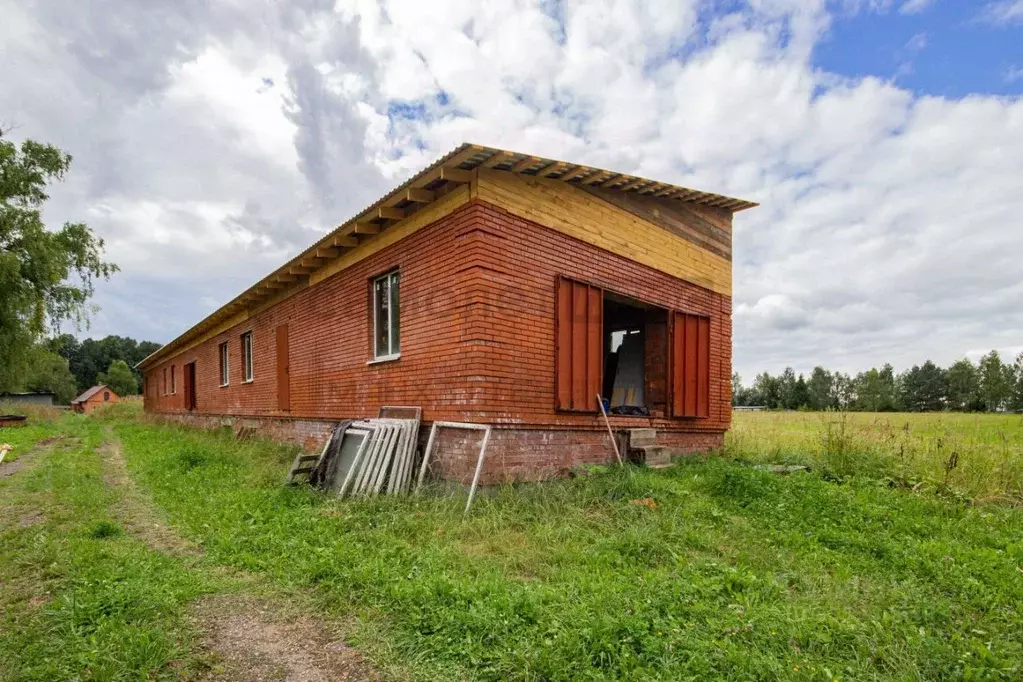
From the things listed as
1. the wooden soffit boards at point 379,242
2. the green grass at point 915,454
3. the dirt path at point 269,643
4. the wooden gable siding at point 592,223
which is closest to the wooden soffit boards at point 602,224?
the wooden gable siding at point 592,223

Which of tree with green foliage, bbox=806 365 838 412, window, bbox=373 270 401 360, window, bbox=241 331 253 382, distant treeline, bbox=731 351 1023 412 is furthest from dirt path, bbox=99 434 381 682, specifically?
tree with green foliage, bbox=806 365 838 412

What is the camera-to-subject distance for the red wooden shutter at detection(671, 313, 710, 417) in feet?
34.5

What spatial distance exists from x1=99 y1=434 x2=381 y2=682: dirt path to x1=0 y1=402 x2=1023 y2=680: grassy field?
0.43 feet

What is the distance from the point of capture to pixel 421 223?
883 centimetres

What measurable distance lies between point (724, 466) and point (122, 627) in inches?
318

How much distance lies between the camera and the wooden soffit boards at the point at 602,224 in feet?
26.2

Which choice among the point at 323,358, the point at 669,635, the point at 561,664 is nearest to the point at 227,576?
the point at 561,664

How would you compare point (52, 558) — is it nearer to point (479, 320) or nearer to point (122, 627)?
point (122, 627)

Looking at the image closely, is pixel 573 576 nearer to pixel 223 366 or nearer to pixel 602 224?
pixel 602 224

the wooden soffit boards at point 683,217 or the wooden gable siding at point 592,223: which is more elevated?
the wooden soffit boards at point 683,217

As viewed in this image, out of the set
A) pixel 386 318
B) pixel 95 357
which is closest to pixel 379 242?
pixel 386 318

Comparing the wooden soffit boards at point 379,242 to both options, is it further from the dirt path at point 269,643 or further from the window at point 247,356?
the dirt path at point 269,643

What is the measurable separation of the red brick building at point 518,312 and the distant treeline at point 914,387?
37236 mm

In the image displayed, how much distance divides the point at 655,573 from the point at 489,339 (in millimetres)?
3659
